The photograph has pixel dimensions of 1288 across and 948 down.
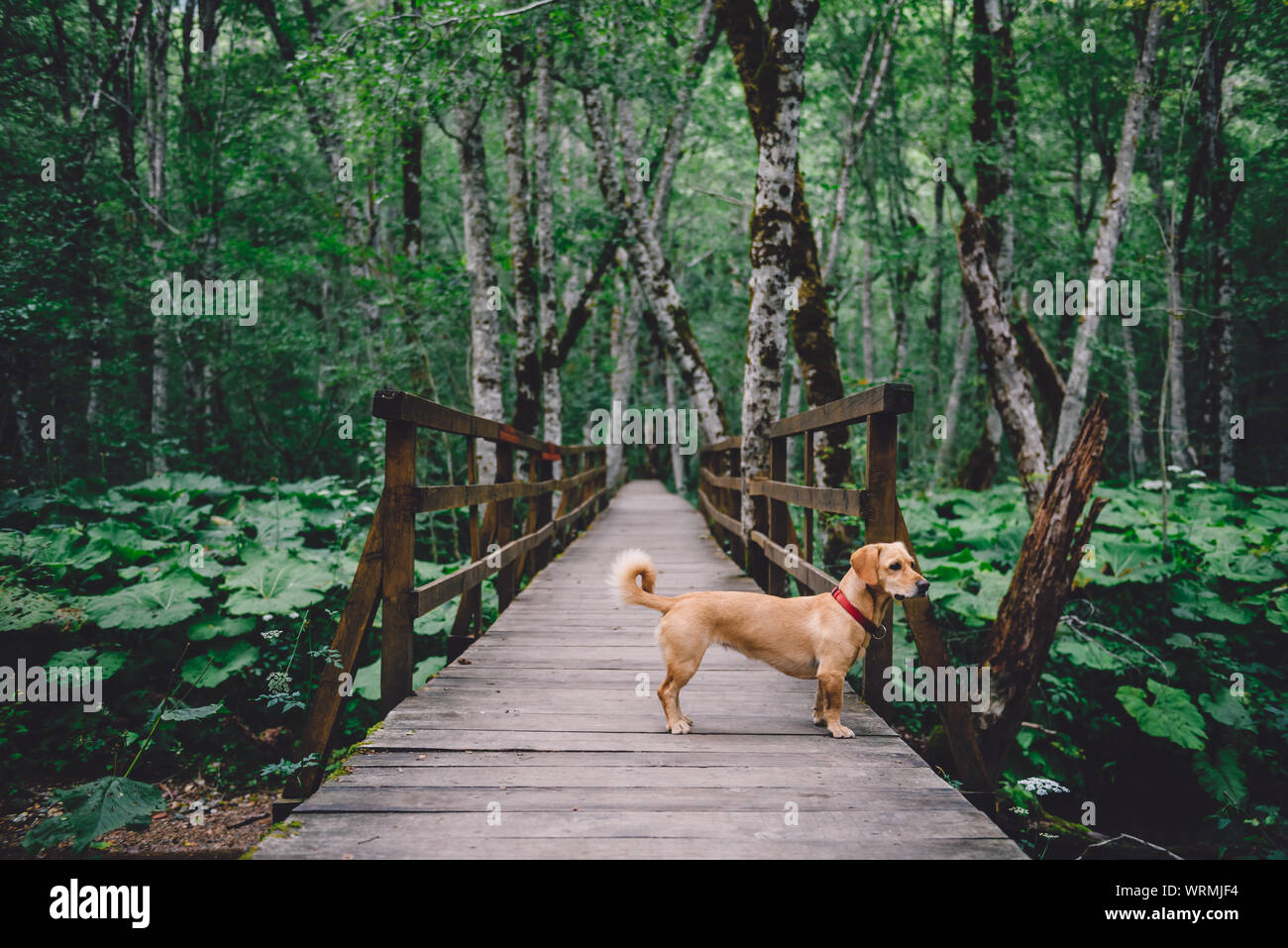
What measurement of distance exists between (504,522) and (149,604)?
101 inches

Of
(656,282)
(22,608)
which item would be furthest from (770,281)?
(22,608)

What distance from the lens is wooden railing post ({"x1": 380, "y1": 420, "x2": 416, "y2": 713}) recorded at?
3262 mm

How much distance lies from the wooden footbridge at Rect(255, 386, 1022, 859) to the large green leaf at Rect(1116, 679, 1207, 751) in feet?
8.09

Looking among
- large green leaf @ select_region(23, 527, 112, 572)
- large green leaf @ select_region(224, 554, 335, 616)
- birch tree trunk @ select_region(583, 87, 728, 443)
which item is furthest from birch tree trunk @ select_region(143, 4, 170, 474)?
large green leaf @ select_region(224, 554, 335, 616)

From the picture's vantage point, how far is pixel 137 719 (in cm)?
528

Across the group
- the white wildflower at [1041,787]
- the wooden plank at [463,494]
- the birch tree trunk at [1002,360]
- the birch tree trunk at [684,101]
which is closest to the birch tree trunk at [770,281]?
the wooden plank at [463,494]

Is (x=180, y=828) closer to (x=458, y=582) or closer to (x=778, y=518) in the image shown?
(x=458, y=582)

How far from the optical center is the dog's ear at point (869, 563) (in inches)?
118

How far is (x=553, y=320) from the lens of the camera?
15133 millimetres

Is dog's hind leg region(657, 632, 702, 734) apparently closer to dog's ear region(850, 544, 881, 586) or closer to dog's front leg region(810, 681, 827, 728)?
dog's front leg region(810, 681, 827, 728)

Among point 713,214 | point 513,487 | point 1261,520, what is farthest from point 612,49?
point 713,214

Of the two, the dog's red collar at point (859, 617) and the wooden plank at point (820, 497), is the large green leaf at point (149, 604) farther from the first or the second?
the dog's red collar at point (859, 617)
